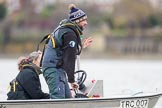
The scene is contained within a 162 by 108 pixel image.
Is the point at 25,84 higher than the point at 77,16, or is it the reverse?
the point at 77,16

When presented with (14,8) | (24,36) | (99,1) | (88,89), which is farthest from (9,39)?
(88,89)

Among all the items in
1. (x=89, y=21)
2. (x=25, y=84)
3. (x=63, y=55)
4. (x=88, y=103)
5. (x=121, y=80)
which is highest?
(x=89, y=21)

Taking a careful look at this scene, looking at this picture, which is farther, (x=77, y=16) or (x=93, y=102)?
(x=77, y=16)

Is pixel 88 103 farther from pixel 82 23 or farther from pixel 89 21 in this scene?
pixel 89 21

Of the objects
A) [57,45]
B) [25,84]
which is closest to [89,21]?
[57,45]

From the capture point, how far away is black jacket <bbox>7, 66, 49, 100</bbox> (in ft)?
44.0

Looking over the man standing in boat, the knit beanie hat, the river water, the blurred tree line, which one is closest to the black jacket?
the man standing in boat

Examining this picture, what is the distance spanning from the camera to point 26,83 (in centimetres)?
1341

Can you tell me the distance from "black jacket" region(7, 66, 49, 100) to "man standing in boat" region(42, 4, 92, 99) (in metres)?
0.26

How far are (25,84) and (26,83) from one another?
0.03 meters

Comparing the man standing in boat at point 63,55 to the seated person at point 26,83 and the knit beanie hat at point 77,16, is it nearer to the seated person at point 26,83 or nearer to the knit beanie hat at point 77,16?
the knit beanie hat at point 77,16

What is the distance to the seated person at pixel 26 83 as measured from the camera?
1341cm

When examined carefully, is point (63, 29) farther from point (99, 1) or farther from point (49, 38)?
point (99, 1)

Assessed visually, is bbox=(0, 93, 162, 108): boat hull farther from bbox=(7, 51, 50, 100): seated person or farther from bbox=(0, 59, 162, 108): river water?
bbox=(0, 59, 162, 108): river water
